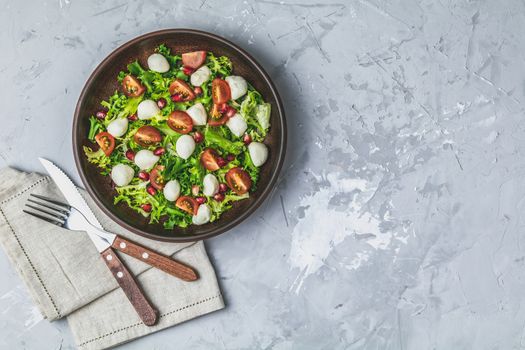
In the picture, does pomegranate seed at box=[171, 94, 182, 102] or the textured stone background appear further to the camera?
the textured stone background

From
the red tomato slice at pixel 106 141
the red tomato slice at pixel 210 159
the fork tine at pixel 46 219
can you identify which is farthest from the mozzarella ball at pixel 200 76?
the fork tine at pixel 46 219

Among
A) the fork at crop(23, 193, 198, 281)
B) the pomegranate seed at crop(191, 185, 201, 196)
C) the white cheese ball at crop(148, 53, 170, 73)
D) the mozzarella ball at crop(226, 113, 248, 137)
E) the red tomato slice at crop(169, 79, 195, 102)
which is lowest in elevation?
the fork at crop(23, 193, 198, 281)

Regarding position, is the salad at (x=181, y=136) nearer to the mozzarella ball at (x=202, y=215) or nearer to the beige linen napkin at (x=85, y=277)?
the mozzarella ball at (x=202, y=215)

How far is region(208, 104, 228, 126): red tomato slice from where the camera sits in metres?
2.04

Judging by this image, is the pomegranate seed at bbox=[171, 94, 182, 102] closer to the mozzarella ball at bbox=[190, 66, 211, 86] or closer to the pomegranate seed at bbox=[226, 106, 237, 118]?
the mozzarella ball at bbox=[190, 66, 211, 86]

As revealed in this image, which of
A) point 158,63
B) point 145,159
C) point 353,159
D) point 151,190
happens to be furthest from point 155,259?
point 353,159

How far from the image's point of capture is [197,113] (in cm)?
203

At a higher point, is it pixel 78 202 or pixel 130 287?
pixel 78 202

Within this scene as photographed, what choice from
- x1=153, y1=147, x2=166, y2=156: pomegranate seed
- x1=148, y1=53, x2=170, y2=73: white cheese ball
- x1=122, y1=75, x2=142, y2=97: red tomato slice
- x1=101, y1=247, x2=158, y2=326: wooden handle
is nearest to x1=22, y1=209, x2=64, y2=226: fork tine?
x1=101, y1=247, x2=158, y2=326: wooden handle

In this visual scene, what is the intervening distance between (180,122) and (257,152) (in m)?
0.28

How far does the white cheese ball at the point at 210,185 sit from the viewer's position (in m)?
2.03

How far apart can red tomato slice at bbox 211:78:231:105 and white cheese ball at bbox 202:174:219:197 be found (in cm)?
25

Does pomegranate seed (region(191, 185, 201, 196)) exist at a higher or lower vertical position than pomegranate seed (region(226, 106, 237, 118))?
lower

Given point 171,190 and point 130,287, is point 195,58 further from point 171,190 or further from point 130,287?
point 130,287
